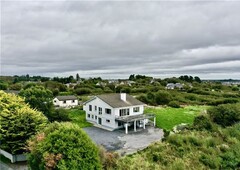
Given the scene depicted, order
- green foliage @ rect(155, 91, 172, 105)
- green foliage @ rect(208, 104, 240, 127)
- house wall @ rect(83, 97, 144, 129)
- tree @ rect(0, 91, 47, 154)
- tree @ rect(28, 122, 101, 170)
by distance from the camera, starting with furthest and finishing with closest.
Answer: green foliage @ rect(155, 91, 172, 105) < house wall @ rect(83, 97, 144, 129) < green foliage @ rect(208, 104, 240, 127) < tree @ rect(0, 91, 47, 154) < tree @ rect(28, 122, 101, 170)

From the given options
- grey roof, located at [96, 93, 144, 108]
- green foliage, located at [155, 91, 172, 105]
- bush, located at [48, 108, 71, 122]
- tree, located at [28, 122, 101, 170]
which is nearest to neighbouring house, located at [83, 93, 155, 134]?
grey roof, located at [96, 93, 144, 108]

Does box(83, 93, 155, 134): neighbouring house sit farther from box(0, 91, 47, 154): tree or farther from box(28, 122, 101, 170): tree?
box(28, 122, 101, 170): tree

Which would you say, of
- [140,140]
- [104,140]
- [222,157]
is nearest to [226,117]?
[140,140]

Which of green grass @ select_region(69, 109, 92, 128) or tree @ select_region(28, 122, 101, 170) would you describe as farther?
green grass @ select_region(69, 109, 92, 128)

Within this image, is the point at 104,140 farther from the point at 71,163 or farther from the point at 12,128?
the point at 71,163

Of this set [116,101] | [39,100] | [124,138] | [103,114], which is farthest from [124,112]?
[39,100]

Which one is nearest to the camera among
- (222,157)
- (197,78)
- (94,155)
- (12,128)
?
(94,155)
